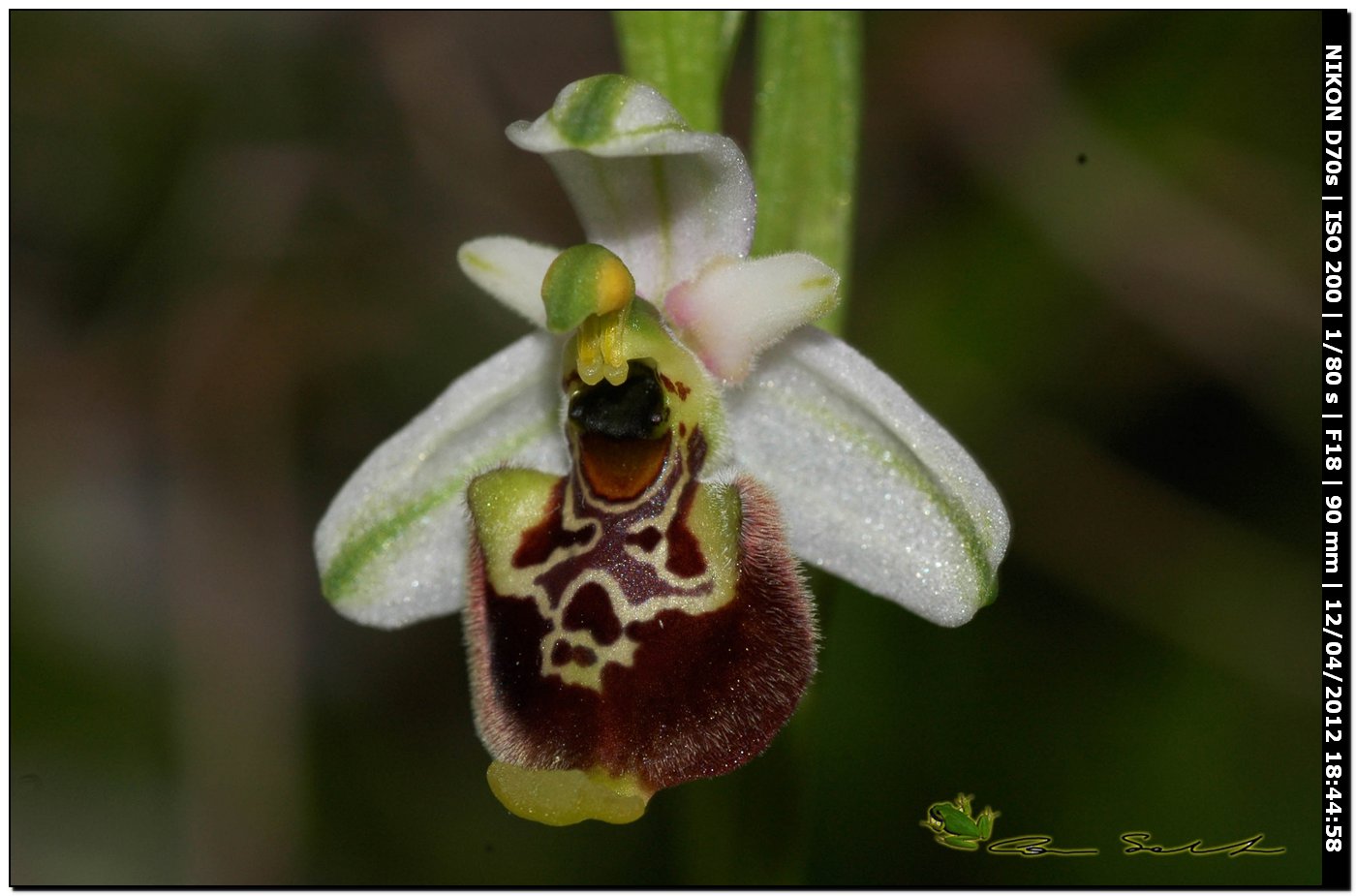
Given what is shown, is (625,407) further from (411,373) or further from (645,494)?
(411,373)

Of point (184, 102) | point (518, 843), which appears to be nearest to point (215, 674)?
point (518, 843)

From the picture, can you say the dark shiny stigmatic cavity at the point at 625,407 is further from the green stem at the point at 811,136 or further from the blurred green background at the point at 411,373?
the blurred green background at the point at 411,373

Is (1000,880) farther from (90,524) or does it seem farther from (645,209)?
(90,524)

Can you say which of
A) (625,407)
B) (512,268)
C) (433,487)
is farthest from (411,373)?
(625,407)

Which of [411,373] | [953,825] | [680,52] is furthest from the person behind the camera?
[411,373]

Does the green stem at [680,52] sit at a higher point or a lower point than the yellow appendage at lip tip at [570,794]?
higher

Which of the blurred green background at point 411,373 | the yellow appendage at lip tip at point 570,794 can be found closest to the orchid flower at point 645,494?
the yellow appendage at lip tip at point 570,794

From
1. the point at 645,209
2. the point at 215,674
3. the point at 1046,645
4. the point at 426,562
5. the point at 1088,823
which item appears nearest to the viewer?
the point at 645,209
